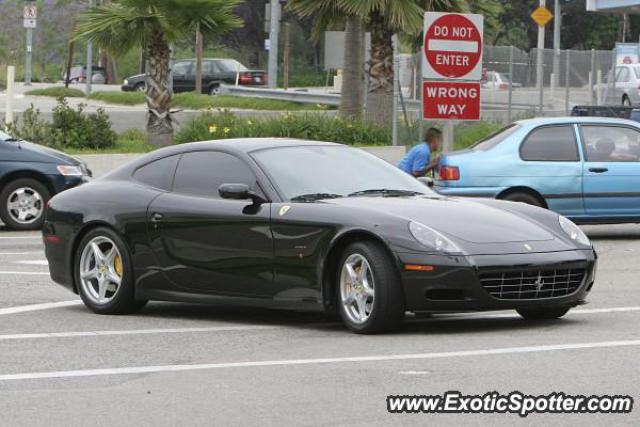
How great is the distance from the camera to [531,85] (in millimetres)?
36406

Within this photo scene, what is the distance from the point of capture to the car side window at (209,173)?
10734 mm

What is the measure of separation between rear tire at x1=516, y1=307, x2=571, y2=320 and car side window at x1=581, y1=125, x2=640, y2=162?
290 inches

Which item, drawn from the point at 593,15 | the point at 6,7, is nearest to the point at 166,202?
the point at 6,7

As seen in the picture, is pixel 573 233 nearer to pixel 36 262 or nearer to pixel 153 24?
pixel 36 262

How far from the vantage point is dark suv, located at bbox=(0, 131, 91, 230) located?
1938 cm

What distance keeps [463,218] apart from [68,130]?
2037 cm

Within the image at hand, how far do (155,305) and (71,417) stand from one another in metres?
4.96

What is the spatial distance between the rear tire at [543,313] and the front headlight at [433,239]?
1090 millimetres

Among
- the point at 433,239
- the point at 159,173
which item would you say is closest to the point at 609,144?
the point at 159,173

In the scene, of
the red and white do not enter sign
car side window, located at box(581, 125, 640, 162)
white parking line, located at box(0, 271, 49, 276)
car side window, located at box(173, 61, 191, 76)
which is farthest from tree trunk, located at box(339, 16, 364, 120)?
car side window, located at box(173, 61, 191, 76)

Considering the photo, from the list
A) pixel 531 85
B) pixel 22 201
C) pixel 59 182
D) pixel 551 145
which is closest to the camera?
pixel 551 145

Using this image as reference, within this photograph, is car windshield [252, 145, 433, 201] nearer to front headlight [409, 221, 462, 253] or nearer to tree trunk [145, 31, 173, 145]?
front headlight [409, 221, 462, 253]

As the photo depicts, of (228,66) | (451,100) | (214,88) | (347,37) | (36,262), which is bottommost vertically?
(36,262)

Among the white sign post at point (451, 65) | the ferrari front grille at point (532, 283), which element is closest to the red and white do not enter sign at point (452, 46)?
the white sign post at point (451, 65)
